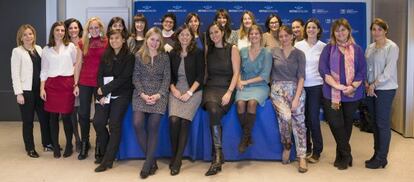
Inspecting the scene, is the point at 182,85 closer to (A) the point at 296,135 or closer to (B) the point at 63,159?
(A) the point at 296,135

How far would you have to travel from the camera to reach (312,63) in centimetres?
415

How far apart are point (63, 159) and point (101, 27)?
1.39 m

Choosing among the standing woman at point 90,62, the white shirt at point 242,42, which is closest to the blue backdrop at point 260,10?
the white shirt at point 242,42

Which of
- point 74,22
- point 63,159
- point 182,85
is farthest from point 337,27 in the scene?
point 63,159

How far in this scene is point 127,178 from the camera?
12.3 ft

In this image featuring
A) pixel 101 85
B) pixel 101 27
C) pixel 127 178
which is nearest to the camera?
pixel 127 178

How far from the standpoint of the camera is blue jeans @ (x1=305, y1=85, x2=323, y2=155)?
13.5 feet

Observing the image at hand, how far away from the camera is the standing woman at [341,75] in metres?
3.93

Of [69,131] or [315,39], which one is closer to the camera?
[315,39]

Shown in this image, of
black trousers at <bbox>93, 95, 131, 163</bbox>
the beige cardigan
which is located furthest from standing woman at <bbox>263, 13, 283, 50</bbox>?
the beige cardigan

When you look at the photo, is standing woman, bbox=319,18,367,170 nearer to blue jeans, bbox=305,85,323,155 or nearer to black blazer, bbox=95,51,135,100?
blue jeans, bbox=305,85,323,155

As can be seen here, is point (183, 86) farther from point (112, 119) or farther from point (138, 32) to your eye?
point (138, 32)

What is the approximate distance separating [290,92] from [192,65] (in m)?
0.96

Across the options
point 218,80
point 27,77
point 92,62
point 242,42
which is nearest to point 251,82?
point 218,80
